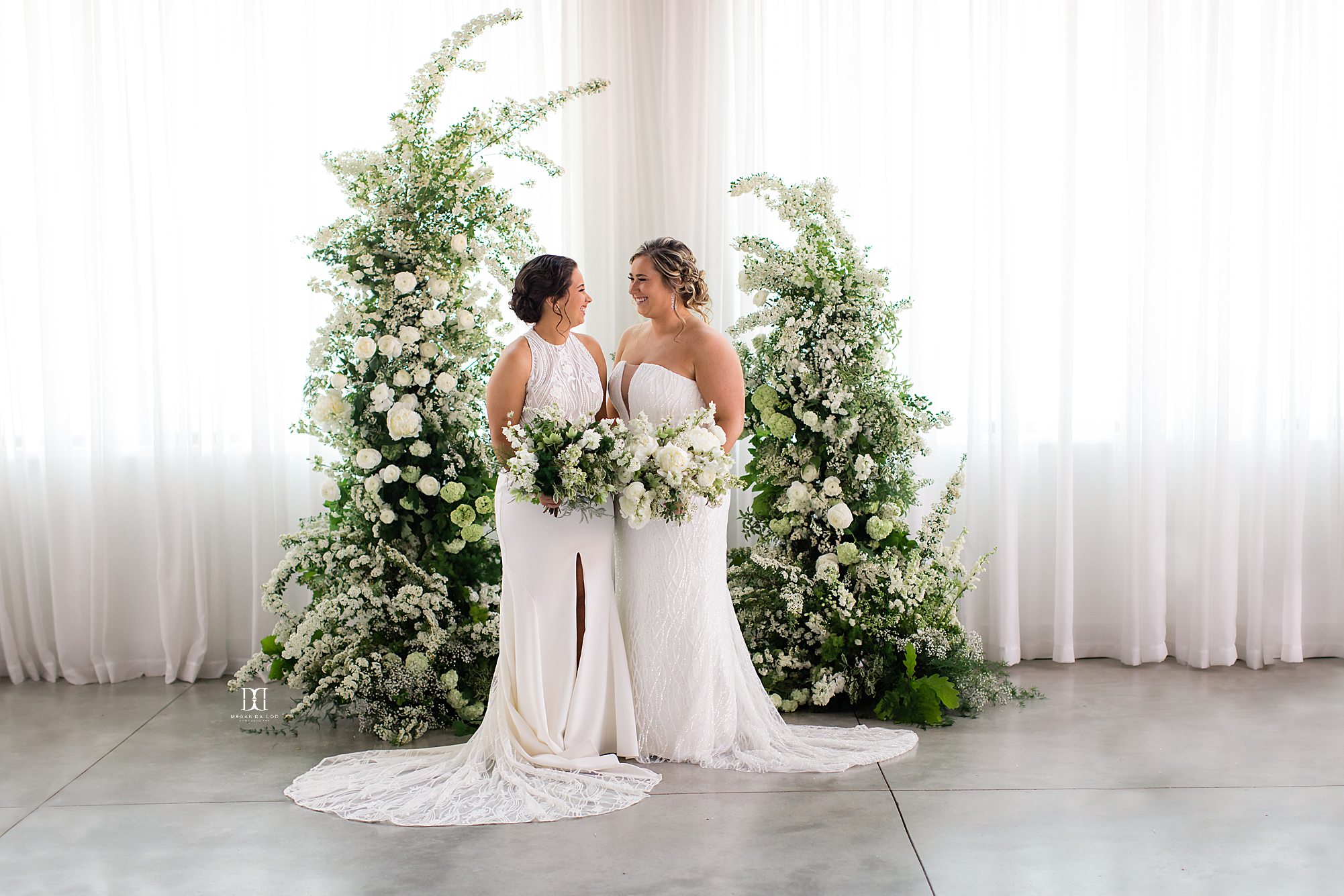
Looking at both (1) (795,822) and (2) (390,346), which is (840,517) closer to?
(1) (795,822)

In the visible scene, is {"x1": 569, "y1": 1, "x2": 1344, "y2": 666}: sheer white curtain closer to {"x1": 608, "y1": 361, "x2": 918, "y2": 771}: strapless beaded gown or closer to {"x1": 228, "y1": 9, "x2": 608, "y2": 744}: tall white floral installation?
{"x1": 228, "y1": 9, "x2": 608, "y2": 744}: tall white floral installation

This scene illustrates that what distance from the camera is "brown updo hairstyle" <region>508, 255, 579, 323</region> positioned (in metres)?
3.83

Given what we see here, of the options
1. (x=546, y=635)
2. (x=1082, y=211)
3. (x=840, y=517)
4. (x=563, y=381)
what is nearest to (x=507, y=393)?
(x=563, y=381)

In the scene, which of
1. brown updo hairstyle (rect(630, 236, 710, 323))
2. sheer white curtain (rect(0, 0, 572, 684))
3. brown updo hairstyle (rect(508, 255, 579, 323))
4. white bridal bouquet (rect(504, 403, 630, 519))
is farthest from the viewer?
sheer white curtain (rect(0, 0, 572, 684))

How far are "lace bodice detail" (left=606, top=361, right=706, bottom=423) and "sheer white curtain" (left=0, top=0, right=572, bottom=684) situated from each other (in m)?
1.50

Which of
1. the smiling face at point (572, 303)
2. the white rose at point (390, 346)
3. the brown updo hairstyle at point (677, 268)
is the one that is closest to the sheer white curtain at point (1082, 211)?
the brown updo hairstyle at point (677, 268)

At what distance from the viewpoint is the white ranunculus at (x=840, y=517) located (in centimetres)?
440

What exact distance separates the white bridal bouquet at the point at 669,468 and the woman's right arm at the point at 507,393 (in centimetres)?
40

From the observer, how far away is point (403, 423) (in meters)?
4.18

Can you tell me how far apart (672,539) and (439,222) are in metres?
1.55

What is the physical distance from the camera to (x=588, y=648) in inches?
151

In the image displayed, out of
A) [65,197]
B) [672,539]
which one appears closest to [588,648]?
[672,539]

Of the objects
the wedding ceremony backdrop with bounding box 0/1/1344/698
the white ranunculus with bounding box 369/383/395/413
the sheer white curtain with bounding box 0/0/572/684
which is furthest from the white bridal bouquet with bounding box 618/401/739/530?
the sheer white curtain with bounding box 0/0/572/684

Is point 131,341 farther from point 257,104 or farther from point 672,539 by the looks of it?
point 672,539
